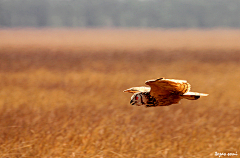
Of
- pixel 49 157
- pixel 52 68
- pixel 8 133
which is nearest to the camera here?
pixel 49 157

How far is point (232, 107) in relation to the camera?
10.4 m

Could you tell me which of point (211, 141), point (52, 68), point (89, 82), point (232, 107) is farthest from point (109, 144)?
point (52, 68)

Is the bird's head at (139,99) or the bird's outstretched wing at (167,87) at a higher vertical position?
the bird's outstretched wing at (167,87)

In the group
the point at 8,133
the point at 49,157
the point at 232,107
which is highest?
the point at 232,107

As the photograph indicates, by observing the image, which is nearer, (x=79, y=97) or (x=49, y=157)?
(x=49, y=157)

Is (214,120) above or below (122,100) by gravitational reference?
below

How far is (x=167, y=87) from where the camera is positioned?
1.77 m

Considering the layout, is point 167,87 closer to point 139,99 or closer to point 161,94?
point 161,94

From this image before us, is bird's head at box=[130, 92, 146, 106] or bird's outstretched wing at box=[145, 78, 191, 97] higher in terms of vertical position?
bird's outstretched wing at box=[145, 78, 191, 97]

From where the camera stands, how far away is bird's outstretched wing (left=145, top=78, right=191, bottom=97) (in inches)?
66.2

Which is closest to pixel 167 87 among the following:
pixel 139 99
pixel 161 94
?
pixel 161 94

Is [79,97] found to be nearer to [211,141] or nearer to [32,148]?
[32,148]

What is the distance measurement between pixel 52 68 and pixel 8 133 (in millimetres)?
7807

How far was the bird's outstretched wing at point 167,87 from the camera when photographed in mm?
1682
